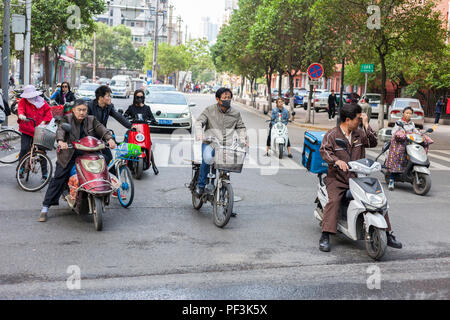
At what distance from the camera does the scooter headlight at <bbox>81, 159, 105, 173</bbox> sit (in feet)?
23.4

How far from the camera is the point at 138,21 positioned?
128 m

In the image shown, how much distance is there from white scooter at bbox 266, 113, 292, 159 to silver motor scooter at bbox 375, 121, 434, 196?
467 cm

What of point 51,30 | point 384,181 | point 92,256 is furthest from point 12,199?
point 51,30

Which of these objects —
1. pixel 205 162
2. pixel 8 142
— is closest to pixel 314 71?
pixel 8 142

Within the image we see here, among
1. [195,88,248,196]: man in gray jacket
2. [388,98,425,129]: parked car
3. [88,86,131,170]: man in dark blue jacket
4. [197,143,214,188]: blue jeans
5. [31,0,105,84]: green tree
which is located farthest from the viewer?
[388,98,425,129]: parked car

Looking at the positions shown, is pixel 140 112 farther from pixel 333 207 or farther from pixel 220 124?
pixel 333 207

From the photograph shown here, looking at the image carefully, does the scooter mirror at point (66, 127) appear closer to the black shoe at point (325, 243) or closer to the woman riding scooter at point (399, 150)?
the black shoe at point (325, 243)

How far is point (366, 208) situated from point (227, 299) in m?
2.06

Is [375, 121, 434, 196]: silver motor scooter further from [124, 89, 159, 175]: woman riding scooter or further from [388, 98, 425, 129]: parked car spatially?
[388, 98, 425, 129]: parked car

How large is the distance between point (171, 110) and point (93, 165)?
14.4 meters

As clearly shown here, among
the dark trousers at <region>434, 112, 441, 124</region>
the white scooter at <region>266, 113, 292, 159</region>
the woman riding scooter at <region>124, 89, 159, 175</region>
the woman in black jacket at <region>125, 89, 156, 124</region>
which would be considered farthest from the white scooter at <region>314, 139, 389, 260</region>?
the dark trousers at <region>434, 112, 441, 124</region>

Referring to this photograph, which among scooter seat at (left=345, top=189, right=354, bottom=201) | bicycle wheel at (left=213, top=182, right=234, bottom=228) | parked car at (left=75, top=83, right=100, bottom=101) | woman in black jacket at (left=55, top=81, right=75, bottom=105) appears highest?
parked car at (left=75, top=83, right=100, bottom=101)

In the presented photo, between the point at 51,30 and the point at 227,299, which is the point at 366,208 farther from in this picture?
the point at 51,30

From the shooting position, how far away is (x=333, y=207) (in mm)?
6473
